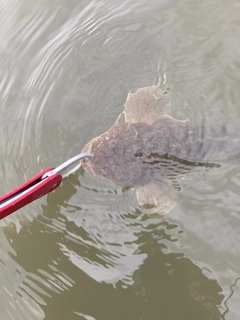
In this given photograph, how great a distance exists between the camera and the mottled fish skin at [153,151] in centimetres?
354

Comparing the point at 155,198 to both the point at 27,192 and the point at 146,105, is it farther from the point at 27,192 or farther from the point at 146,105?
the point at 27,192

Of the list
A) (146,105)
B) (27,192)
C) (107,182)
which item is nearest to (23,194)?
(27,192)

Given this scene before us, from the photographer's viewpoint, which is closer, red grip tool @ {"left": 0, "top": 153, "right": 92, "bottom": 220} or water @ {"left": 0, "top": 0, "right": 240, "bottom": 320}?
red grip tool @ {"left": 0, "top": 153, "right": 92, "bottom": 220}

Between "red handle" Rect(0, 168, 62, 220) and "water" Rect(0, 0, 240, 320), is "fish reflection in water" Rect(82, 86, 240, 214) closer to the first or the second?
"water" Rect(0, 0, 240, 320)

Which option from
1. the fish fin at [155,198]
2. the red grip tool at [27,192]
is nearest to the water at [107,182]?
the fish fin at [155,198]

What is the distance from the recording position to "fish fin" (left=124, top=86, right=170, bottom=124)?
3873mm

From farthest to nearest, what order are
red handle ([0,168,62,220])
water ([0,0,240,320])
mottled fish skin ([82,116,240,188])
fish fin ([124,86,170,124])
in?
fish fin ([124,86,170,124]) < water ([0,0,240,320]) < mottled fish skin ([82,116,240,188]) < red handle ([0,168,62,220])

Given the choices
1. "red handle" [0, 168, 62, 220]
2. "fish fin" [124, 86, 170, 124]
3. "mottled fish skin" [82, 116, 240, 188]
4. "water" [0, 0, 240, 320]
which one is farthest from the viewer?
"fish fin" [124, 86, 170, 124]

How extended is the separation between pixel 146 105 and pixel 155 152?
1.84 feet

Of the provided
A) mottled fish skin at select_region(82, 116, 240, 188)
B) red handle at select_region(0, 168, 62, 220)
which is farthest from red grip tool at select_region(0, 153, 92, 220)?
mottled fish skin at select_region(82, 116, 240, 188)

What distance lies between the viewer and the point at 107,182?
3.99 metres

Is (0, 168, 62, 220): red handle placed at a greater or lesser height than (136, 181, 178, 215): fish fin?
greater

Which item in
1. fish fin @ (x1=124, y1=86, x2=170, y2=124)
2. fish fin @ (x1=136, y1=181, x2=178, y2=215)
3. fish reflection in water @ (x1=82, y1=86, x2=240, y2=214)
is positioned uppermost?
fish fin @ (x1=124, y1=86, x2=170, y2=124)

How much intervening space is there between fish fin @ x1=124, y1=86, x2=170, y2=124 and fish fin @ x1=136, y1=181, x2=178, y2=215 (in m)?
0.63
